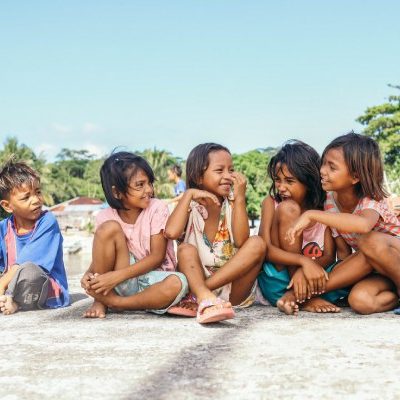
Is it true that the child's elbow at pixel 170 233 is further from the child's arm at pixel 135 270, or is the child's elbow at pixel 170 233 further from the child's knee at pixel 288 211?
the child's knee at pixel 288 211

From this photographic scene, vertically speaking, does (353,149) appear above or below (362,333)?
above

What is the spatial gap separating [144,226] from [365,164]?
1.26 m

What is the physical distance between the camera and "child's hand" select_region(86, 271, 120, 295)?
2.95 meters

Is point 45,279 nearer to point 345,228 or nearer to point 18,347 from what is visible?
point 18,347

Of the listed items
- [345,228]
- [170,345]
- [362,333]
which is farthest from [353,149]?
[170,345]

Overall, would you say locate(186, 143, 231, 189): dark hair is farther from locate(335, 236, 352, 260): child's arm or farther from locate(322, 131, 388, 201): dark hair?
locate(335, 236, 352, 260): child's arm

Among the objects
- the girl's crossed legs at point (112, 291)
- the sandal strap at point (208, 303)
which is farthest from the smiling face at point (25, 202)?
the sandal strap at point (208, 303)

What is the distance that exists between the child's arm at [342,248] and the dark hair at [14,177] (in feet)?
6.07

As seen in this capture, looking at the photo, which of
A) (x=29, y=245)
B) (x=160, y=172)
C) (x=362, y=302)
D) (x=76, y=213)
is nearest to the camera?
(x=362, y=302)

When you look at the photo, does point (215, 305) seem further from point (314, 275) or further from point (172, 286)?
point (314, 275)

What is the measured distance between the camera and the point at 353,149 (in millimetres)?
3041

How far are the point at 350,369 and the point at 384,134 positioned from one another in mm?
28900

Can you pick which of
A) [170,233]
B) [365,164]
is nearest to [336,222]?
[365,164]

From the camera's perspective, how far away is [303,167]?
3215mm
